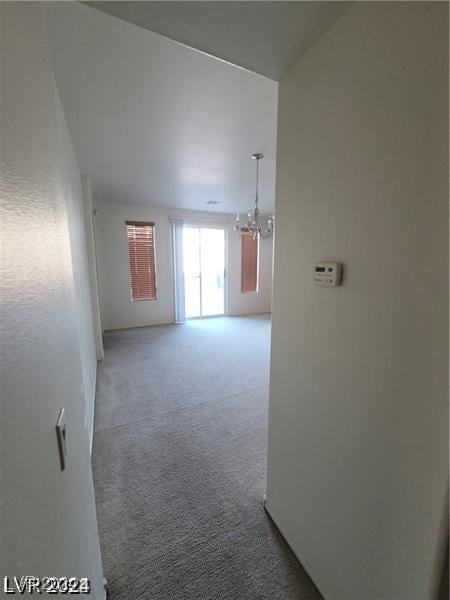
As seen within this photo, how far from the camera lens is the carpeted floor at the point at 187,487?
120cm

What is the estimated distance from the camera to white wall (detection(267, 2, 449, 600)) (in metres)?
0.66

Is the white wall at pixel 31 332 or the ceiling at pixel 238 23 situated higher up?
the ceiling at pixel 238 23

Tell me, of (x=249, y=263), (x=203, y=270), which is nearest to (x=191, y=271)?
(x=203, y=270)

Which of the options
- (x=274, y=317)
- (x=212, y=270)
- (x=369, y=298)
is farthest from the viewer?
(x=212, y=270)

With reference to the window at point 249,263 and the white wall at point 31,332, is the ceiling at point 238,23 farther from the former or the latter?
the window at point 249,263

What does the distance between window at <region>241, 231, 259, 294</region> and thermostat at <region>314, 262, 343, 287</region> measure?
5306 mm

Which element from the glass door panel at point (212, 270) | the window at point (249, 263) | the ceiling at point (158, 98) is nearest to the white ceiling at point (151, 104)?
the ceiling at point (158, 98)

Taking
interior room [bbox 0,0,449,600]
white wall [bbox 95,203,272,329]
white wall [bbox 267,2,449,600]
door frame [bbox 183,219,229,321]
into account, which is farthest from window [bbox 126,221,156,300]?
white wall [bbox 267,2,449,600]

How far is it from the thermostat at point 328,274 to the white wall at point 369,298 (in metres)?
0.03

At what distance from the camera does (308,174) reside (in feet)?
3.53

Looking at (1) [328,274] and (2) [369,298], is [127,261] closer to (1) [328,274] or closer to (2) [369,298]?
(1) [328,274]

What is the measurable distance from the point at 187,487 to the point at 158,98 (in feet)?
8.45

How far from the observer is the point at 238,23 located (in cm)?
88

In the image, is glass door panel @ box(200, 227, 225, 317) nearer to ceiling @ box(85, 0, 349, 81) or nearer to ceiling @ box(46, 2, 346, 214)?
ceiling @ box(46, 2, 346, 214)
